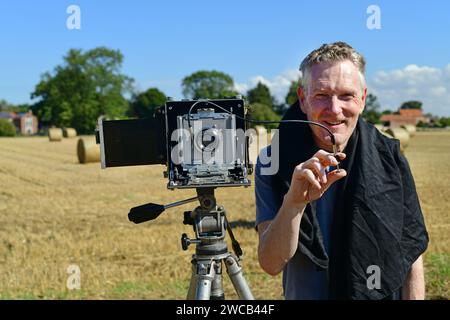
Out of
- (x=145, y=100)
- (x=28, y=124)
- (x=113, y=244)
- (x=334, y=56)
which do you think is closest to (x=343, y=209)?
(x=334, y=56)

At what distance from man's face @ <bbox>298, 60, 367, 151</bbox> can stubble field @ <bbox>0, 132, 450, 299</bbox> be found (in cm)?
322

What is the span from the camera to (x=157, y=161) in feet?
7.14

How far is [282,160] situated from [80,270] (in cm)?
414

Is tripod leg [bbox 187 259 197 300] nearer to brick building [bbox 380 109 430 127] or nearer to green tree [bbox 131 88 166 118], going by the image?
green tree [bbox 131 88 166 118]

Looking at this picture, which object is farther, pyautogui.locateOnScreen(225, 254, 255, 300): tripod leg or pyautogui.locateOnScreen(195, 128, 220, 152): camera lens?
pyautogui.locateOnScreen(225, 254, 255, 300): tripod leg

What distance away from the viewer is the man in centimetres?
198

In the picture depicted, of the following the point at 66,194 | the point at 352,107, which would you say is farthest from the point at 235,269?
the point at 66,194

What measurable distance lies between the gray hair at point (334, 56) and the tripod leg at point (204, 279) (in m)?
0.79

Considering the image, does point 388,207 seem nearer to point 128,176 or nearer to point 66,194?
point 66,194

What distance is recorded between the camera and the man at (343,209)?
1.98 m

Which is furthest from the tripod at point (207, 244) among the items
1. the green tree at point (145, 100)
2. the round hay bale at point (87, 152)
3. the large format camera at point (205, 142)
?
the green tree at point (145, 100)

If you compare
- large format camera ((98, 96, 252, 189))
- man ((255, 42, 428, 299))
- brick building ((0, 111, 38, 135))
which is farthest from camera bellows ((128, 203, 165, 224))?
brick building ((0, 111, 38, 135))

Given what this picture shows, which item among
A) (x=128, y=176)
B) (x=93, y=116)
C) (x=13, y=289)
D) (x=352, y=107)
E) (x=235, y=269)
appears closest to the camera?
(x=352, y=107)

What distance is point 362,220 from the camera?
2043mm
